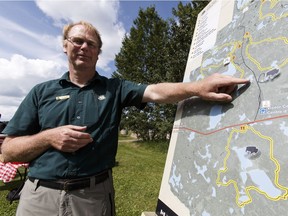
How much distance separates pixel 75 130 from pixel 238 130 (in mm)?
1078

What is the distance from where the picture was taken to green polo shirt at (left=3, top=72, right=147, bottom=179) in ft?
6.71

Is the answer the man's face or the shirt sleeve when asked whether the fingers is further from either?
the man's face

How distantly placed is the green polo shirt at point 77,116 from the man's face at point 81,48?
16cm

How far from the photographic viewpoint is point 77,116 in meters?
2.16

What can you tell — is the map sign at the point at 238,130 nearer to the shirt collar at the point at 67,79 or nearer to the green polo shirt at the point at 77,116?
the green polo shirt at the point at 77,116

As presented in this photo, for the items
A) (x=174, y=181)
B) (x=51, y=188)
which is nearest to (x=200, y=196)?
(x=174, y=181)

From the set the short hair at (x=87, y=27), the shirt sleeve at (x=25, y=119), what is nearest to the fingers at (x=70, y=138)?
the shirt sleeve at (x=25, y=119)

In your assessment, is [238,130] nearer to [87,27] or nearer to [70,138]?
[70,138]

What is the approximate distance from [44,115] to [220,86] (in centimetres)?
139

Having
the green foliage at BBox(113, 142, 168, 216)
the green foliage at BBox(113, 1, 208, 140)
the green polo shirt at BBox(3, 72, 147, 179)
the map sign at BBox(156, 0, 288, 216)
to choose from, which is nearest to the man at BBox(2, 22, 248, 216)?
the green polo shirt at BBox(3, 72, 147, 179)

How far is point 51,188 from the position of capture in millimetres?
2029

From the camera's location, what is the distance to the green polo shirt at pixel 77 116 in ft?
6.71

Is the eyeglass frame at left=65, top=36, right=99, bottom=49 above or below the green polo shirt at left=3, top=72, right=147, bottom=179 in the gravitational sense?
above

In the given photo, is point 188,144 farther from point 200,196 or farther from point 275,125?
point 275,125
